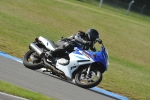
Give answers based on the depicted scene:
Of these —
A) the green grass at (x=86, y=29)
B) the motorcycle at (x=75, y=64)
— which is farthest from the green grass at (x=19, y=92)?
the green grass at (x=86, y=29)

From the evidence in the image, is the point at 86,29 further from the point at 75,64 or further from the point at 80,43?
the point at 75,64

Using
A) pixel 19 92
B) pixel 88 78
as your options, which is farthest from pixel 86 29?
pixel 19 92

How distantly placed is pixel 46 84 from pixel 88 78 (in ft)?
3.81

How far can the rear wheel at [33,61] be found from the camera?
11.7m

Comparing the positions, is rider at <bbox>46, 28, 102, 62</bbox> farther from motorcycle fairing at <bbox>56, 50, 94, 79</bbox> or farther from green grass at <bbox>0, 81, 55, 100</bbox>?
green grass at <bbox>0, 81, 55, 100</bbox>

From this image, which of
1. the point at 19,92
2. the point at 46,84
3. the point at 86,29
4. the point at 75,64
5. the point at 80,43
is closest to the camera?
the point at 19,92

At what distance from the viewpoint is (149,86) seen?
47.5 feet

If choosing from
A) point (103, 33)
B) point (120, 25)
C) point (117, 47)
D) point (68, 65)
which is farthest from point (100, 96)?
point (120, 25)

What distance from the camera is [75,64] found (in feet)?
36.8

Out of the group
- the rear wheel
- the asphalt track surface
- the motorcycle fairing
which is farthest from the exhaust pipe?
the motorcycle fairing

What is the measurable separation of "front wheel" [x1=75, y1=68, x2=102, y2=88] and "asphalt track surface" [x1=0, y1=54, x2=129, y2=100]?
14cm

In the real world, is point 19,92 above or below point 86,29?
above

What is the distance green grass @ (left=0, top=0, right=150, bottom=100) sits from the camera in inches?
557

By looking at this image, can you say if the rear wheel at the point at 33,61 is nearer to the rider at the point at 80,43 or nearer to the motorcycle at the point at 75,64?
the motorcycle at the point at 75,64
